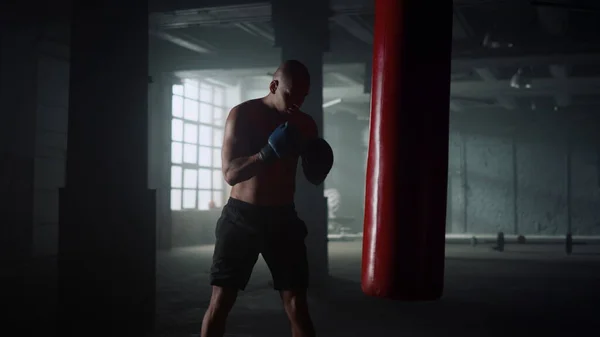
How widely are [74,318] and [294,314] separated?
5.85ft

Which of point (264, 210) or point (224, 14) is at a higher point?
point (224, 14)

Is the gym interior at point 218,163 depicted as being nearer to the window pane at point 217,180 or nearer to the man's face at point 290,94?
the window pane at point 217,180

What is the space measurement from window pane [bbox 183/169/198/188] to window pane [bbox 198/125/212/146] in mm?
759

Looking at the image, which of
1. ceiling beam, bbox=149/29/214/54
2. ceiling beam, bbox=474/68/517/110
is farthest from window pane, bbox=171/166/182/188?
ceiling beam, bbox=474/68/517/110

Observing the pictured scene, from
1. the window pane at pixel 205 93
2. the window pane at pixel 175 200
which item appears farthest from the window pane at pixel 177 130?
the window pane at pixel 205 93

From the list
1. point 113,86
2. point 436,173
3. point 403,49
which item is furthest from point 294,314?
point 113,86

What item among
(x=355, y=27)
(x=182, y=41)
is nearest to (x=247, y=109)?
(x=355, y=27)

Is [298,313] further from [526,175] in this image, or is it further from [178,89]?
[526,175]

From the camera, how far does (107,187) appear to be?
14.3 ft

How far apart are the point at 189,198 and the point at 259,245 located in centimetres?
1159

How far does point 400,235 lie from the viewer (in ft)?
7.90

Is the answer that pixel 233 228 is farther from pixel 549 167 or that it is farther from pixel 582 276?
pixel 549 167

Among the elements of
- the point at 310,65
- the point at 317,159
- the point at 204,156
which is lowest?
the point at 317,159

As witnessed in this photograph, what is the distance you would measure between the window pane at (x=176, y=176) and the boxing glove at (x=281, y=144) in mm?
11162
